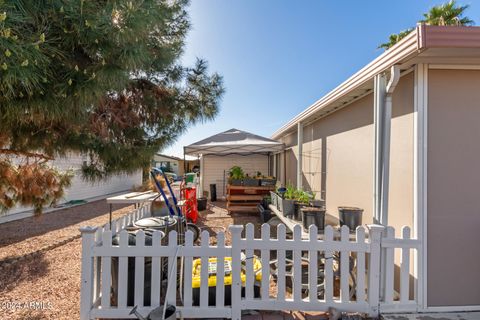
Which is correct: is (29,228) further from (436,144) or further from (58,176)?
(436,144)

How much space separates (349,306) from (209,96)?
302cm

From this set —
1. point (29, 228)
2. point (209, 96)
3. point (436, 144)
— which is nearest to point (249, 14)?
point (209, 96)

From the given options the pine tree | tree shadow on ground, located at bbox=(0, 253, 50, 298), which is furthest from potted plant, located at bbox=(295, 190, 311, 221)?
tree shadow on ground, located at bbox=(0, 253, 50, 298)

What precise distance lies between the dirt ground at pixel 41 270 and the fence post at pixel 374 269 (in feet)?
8.46

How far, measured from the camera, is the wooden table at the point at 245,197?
6810 millimetres

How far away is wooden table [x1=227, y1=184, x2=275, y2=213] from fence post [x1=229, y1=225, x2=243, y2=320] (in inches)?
179

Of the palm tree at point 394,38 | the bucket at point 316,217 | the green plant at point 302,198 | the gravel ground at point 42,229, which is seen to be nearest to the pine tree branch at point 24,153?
the gravel ground at point 42,229

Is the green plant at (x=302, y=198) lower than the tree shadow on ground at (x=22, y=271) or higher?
higher

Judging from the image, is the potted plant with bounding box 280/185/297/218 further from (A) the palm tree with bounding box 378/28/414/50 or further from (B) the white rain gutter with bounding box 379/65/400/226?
(A) the palm tree with bounding box 378/28/414/50

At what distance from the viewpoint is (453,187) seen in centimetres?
240

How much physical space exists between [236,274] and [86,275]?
4.42 feet

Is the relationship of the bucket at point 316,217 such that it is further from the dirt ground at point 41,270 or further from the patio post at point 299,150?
the patio post at point 299,150

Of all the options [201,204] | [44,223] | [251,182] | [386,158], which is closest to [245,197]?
[251,182]

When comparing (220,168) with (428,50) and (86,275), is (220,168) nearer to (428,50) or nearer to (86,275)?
(86,275)
